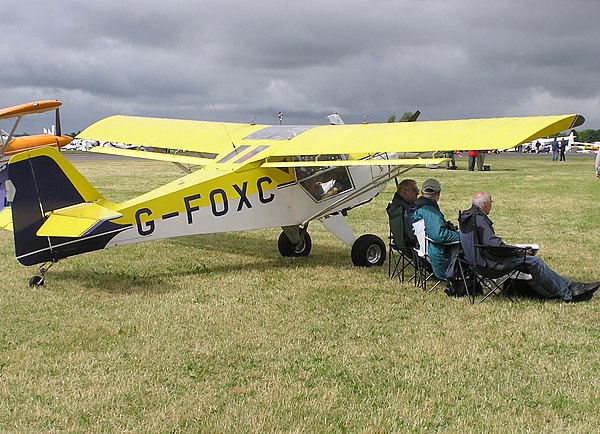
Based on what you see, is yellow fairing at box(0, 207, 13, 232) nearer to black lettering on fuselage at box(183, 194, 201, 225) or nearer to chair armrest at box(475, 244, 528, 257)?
black lettering on fuselage at box(183, 194, 201, 225)

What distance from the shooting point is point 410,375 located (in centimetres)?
455

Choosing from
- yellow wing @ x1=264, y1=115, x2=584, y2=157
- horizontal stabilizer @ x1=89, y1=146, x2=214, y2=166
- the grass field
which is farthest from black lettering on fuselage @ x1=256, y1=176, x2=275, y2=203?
horizontal stabilizer @ x1=89, y1=146, x2=214, y2=166

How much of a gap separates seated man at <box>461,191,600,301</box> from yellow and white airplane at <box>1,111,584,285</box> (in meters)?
0.70

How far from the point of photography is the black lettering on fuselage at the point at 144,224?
23.9 feet

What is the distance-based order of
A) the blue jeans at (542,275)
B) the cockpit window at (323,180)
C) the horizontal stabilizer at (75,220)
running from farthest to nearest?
the cockpit window at (323,180)
the horizontal stabilizer at (75,220)
the blue jeans at (542,275)

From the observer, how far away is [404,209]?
7.52 meters

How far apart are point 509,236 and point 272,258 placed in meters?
4.36

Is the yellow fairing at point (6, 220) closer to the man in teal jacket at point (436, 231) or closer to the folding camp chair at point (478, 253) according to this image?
the man in teal jacket at point (436, 231)

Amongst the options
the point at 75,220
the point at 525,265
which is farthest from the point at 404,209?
the point at 75,220

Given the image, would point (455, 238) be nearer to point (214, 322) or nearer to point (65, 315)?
point (214, 322)

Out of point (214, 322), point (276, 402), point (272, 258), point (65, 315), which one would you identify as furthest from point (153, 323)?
point (272, 258)

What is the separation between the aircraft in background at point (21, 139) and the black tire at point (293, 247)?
401cm

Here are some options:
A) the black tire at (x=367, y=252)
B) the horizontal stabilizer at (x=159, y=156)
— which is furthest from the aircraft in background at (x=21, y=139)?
the black tire at (x=367, y=252)

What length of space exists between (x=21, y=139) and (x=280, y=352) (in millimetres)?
16125
